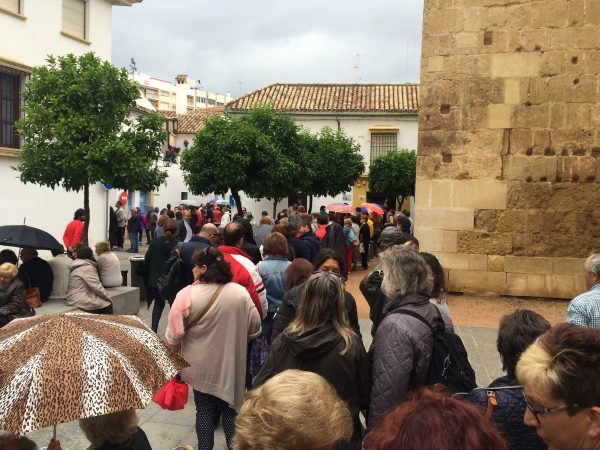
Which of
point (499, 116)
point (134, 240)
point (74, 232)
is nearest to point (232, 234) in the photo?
point (499, 116)

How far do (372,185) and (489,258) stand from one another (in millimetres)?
26428

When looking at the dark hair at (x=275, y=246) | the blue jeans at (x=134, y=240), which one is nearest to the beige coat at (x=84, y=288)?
the dark hair at (x=275, y=246)

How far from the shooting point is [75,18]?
18.5m

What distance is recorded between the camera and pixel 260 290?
5047mm

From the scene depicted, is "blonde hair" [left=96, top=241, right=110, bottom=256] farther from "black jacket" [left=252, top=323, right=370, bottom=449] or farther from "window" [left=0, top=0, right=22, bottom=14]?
"window" [left=0, top=0, right=22, bottom=14]

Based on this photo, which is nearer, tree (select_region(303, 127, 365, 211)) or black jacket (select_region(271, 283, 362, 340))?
black jacket (select_region(271, 283, 362, 340))

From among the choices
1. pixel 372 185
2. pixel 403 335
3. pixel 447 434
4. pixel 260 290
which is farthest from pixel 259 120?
pixel 447 434

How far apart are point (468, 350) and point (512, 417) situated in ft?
16.0

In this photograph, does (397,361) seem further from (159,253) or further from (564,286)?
(564,286)

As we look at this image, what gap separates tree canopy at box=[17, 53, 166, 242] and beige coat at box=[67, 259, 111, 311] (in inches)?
Result: 145

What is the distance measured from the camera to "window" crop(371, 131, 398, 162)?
36.3 m

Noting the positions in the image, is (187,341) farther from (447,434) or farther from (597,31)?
(597,31)

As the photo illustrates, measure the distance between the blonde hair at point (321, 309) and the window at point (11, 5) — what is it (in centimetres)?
1554

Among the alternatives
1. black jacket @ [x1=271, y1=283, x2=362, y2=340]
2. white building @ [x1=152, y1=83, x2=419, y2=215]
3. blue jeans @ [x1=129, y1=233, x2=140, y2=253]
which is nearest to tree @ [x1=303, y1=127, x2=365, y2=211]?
white building @ [x1=152, y1=83, x2=419, y2=215]
